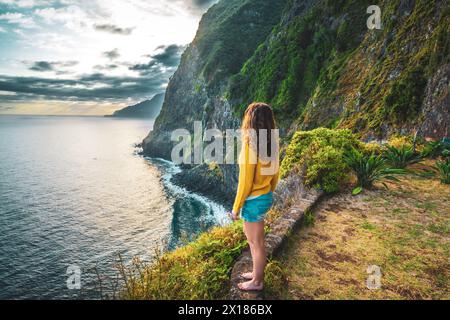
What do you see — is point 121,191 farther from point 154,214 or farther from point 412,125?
point 412,125

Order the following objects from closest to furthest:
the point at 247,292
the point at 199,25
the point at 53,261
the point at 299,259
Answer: the point at 247,292, the point at 299,259, the point at 53,261, the point at 199,25

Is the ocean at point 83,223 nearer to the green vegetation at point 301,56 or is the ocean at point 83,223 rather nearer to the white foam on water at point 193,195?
the white foam on water at point 193,195

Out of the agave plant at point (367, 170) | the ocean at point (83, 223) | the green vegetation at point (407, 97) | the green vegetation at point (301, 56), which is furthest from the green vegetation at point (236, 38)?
the agave plant at point (367, 170)

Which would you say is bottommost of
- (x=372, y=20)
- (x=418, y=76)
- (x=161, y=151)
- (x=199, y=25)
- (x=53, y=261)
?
(x=53, y=261)

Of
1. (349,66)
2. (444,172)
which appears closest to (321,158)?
(444,172)

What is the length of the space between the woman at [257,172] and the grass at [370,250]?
863 millimetres

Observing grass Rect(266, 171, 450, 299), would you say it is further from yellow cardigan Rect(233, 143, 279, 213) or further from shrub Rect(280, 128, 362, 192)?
yellow cardigan Rect(233, 143, 279, 213)

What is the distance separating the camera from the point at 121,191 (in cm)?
5850

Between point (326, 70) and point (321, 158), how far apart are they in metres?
26.1

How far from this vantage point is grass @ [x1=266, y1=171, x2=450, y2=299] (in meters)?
4.36

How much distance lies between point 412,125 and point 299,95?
91.3 ft

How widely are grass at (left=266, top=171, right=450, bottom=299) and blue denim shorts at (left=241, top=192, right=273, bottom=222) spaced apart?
107 centimetres

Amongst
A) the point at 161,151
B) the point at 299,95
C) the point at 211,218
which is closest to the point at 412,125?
the point at 299,95

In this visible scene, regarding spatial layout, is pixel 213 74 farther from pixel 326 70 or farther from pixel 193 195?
pixel 326 70
